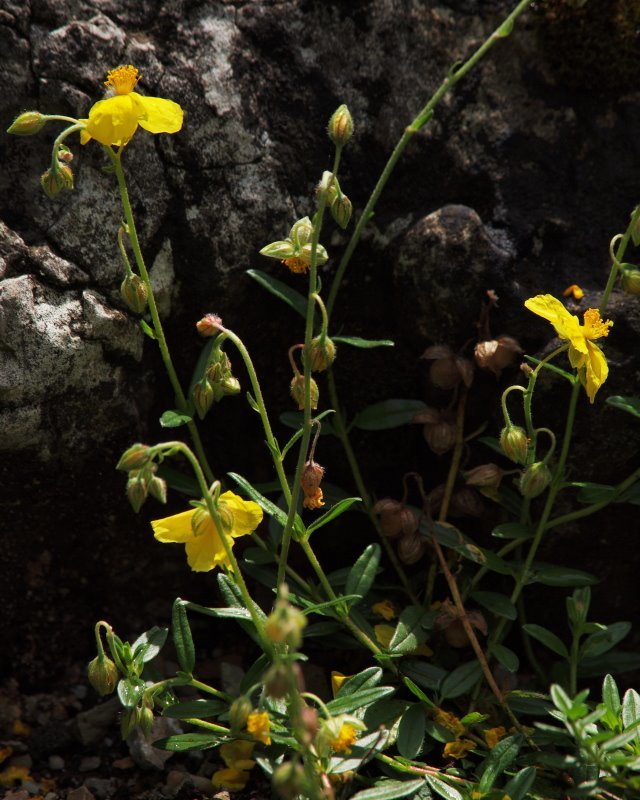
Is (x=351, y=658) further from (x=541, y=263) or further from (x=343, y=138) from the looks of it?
(x=343, y=138)

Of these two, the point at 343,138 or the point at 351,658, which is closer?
the point at 343,138

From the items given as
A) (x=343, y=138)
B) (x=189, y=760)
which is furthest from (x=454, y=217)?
(x=189, y=760)

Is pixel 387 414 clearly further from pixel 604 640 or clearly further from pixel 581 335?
pixel 604 640

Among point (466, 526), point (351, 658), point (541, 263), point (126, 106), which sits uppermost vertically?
point (126, 106)

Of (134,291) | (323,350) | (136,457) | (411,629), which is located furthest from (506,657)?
(134,291)

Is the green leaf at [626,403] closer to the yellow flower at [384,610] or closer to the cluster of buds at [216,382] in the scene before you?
the yellow flower at [384,610]

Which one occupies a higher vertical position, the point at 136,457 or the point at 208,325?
the point at 208,325

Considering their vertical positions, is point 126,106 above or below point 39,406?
above
